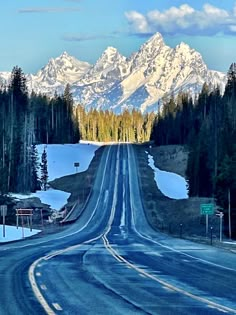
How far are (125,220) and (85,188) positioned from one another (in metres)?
28.6

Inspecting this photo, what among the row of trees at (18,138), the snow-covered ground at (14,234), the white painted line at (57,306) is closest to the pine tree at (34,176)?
the row of trees at (18,138)

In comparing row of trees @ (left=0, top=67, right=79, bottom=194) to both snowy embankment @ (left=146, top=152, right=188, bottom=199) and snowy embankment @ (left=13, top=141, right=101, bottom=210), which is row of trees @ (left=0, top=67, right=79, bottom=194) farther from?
snowy embankment @ (left=146, top=152, right=188, bottom=199)

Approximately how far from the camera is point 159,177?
400 ft

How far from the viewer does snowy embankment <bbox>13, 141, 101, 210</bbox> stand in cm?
10262

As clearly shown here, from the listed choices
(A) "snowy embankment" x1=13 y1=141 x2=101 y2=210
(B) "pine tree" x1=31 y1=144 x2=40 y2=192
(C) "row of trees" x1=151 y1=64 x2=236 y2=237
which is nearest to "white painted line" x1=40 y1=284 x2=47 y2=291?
(C) "row of trees" x1=151 y1=64 x2=236 y2=237

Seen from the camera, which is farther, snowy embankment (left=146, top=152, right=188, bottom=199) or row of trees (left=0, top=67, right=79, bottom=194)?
snowy embankment (left=146, top=152, right=188, bottom=199)

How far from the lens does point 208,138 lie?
10912 centimetres

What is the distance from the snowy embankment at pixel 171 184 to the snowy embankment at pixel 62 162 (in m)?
12.2

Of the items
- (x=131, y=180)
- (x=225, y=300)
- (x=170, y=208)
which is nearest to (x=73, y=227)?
(x=170, y=208)

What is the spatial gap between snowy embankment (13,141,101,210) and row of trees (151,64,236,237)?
54.1 feet

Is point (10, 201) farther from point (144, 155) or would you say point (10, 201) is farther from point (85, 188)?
point (144, 155)

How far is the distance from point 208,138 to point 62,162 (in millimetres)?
38728

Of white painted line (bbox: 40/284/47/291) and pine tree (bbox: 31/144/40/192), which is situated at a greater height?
pine tree (bbox: 31/144/40/192)

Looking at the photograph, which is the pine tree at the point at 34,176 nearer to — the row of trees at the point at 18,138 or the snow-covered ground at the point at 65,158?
the row of trees at the point at 18,138
